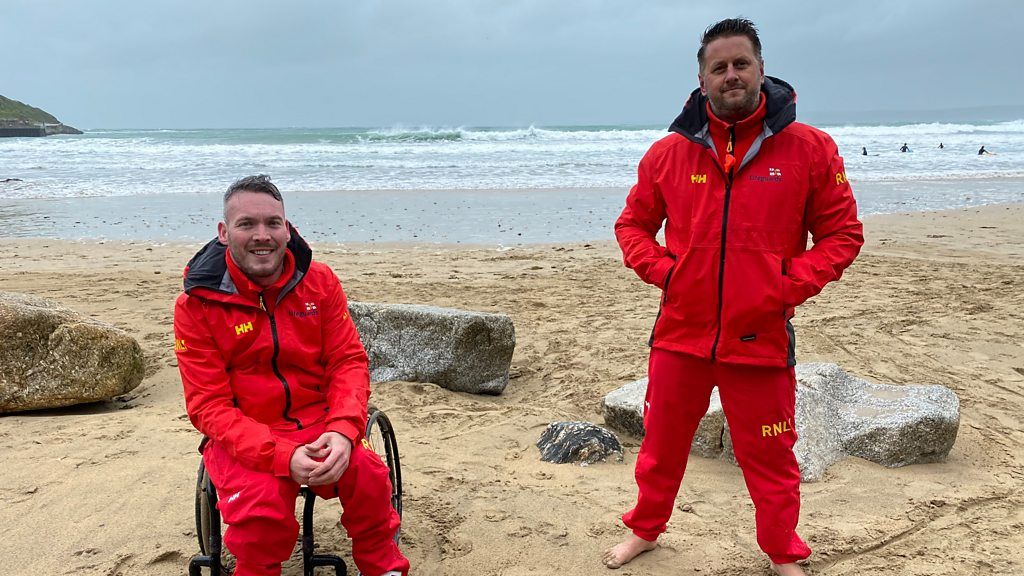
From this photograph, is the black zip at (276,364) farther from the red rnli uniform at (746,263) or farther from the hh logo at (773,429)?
the hh logo at (773,429)

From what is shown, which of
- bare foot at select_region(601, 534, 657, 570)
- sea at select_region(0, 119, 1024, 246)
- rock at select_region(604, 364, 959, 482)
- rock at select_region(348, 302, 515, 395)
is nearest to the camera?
bare foot at select_region(601, 534, 657, 570)

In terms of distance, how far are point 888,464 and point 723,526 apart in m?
1.12

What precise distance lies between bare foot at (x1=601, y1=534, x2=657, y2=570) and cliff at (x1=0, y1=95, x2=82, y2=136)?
5984 centimetres

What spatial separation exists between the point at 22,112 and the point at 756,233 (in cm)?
8219

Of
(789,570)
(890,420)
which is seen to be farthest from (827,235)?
(890,420)

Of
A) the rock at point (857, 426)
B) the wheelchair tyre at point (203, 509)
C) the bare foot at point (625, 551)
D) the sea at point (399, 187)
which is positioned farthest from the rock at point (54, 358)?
the sea at point (399, 187)

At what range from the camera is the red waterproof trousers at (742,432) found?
276cm

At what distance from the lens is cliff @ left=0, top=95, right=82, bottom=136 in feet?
182

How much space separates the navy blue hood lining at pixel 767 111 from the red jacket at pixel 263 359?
4.80 feet

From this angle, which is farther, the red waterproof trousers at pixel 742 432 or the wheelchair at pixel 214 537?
the red waterproof trousers at pixel 742 432

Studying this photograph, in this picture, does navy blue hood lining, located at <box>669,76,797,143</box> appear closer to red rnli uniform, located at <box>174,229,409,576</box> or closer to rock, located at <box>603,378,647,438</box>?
red rnli uniform, located at <box>174,229,409,576</box>

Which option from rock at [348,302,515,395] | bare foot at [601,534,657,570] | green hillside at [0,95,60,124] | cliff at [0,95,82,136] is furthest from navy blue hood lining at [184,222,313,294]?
green hillside at [0,95,60,124]

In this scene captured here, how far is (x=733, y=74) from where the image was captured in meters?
2.61

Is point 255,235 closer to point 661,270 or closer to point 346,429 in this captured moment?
point 346,429
